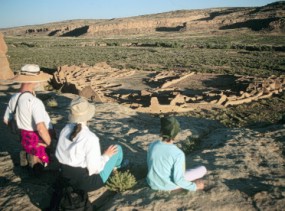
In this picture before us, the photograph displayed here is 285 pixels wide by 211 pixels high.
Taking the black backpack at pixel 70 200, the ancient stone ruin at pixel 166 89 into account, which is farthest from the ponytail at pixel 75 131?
the ancient stone ruin at pixel 166 89

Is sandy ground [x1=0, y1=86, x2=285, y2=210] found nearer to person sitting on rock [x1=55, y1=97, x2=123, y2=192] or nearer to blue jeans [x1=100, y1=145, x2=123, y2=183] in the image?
blue jeans [x1=100, y1=145, x2=123, y2=183]

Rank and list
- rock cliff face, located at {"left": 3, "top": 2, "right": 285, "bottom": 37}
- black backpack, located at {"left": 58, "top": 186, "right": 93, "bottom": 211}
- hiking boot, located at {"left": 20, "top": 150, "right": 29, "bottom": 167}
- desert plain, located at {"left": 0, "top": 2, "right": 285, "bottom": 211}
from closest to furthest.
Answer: black backpack, located at {"left": 58, "top": 186, "right": 93, "bottom": 211}
desert plain, located at {"left": 0, "top": 2, "right": 285, "bottom": 211}
hiking boot, located at {"left": 20, "top": 150, "right": 29, "bottom": 167}
rock cliff face, located at {"left": 3, "top": 2, "right": 285, "bottom": 37}

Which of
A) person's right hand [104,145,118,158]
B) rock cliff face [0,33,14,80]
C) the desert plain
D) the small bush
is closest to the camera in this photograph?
the desert plain

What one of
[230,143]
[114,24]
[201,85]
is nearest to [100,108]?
[230,143]

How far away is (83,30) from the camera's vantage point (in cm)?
9588

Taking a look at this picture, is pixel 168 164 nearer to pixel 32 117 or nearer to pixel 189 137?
pixel 32 117

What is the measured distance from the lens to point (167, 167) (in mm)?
3762

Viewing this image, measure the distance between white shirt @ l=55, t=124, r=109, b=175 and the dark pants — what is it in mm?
69

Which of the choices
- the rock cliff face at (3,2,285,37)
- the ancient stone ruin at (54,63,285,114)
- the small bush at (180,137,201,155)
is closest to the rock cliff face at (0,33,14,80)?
the ancient stone ruin at (54,63,285,114)

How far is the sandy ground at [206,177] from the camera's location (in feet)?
12.4

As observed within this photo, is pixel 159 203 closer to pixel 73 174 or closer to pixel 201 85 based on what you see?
pixel 73 174

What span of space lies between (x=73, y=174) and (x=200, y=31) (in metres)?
79.6

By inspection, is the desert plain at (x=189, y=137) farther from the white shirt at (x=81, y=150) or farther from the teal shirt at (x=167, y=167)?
the white shirt at (x=81, y=150)

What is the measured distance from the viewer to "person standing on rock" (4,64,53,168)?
167 inches
